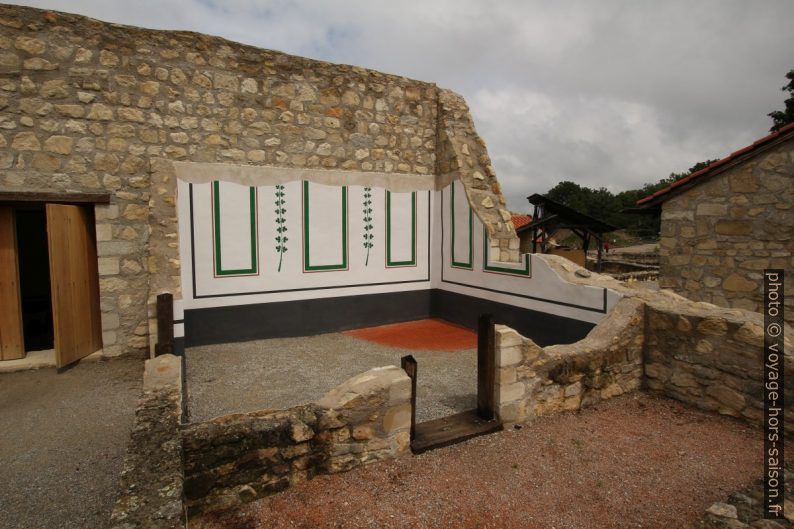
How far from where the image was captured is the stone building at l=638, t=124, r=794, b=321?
568 cm

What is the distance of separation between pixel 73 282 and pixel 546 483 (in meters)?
5.23

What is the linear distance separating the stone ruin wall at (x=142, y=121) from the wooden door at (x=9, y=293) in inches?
17.6

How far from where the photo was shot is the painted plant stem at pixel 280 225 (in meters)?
6.56

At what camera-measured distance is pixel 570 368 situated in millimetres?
4203

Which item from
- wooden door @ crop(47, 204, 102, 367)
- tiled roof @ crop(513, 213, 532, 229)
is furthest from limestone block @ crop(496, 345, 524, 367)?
tiled roof @ crop(513, 213, 532, 229)

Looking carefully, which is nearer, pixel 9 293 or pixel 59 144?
pixel 9 293

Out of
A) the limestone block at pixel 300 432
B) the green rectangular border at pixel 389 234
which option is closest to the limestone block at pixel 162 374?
the limestone block at pixel 300 432

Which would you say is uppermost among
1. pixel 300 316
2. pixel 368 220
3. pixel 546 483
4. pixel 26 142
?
pixel 26 142

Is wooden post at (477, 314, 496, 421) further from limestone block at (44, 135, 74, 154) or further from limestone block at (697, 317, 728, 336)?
limestone block at (44, 135, 74, 154)

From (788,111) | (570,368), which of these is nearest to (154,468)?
(570,368)

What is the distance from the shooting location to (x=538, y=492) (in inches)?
Answer: 120

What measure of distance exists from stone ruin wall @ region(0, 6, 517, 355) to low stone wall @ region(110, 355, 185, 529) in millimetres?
2127

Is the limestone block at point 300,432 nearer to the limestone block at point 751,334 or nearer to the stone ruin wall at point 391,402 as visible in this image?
the stone ruin wall at point 391,402

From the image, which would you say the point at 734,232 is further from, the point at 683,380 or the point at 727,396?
the point at 727,396
